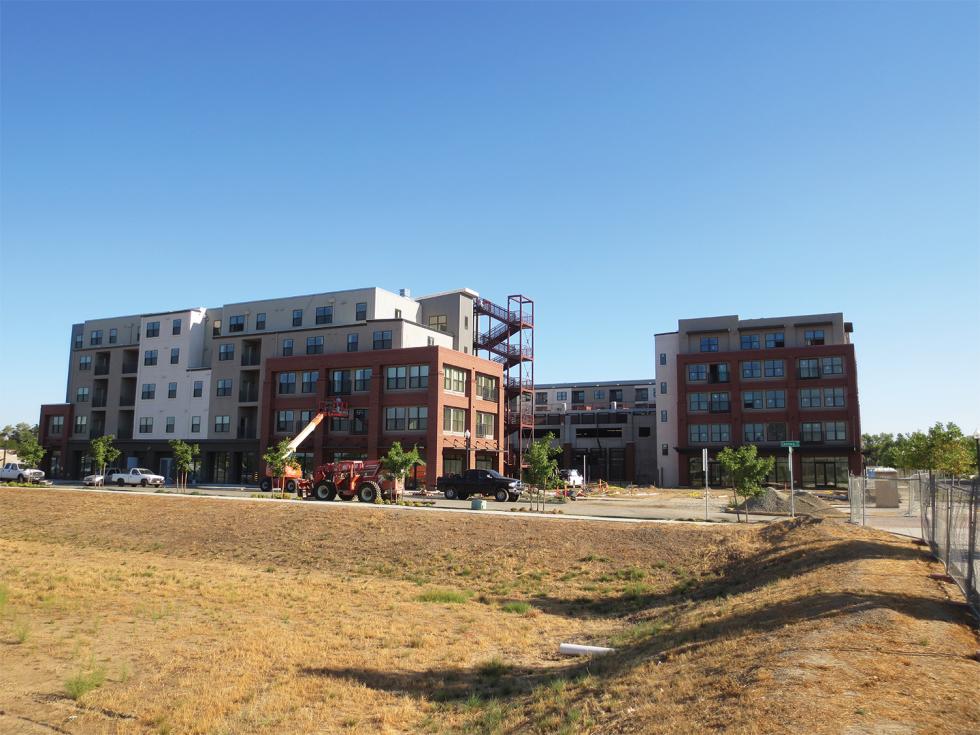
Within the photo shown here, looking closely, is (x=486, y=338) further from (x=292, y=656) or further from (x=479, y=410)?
(x=292, y=656)

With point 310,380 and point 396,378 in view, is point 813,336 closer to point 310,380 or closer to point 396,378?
point 396,378

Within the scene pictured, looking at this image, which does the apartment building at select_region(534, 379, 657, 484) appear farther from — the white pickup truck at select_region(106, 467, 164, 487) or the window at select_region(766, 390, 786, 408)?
the white pickup truck at select_region(106, 467, 164, 487)

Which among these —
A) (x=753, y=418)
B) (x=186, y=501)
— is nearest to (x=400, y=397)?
(x=186, y=501)

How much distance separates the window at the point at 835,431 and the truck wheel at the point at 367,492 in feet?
169

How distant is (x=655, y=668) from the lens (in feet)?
35.9

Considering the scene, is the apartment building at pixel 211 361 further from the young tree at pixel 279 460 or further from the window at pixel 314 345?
the young tree at pixel 279 460

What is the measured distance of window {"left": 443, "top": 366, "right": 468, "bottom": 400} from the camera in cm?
6003

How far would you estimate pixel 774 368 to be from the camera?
250 feet

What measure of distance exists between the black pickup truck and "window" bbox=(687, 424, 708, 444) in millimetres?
39688

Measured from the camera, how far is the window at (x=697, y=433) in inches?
3115

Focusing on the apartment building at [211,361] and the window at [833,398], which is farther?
the window at [833,398]

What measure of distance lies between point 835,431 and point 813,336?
10781 mm

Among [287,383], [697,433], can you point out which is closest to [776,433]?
[697,433]

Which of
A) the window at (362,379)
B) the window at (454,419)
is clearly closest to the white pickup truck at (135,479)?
the window at (362,379)
